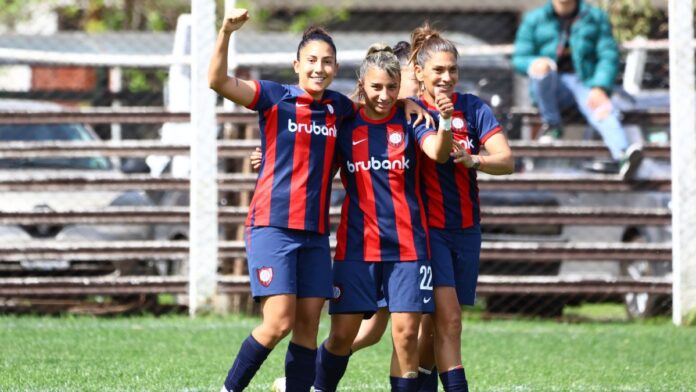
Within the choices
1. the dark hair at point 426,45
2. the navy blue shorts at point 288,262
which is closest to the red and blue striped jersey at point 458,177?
the dark hair at point 426,45

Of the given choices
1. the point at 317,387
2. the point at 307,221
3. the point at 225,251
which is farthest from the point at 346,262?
the point at 225,251

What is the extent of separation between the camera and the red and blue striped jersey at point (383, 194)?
19.4 ft

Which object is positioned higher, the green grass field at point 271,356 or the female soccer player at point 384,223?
the female soccer player at point 384,223

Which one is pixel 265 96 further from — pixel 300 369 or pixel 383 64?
pixel 300 369

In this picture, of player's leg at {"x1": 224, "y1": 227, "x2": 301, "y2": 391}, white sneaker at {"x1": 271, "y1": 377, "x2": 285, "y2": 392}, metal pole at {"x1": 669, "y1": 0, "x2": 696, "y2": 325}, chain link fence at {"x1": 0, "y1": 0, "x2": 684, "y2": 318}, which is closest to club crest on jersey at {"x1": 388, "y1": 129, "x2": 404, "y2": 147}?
player's leg at {"x1": 224, "y1": 227, "x2": 301, "y2": 391}

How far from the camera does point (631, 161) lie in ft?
34.8

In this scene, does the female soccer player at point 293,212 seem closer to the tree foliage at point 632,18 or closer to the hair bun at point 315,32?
the hair bun at point 315,32

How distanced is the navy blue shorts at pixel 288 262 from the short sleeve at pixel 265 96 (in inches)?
21.8

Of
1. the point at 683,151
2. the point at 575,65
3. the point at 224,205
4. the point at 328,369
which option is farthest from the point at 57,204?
the point at 328,369

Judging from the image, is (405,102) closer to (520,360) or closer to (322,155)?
(322,155)

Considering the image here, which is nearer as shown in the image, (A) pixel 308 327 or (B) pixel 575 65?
(A) pixel 308 327

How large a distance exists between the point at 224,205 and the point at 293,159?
5.44 m

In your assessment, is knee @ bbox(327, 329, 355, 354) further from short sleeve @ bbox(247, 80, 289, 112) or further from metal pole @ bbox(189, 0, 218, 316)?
metal pole @ bbox(189, 0, 218, 316)

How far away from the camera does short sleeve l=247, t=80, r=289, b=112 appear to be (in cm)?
593
